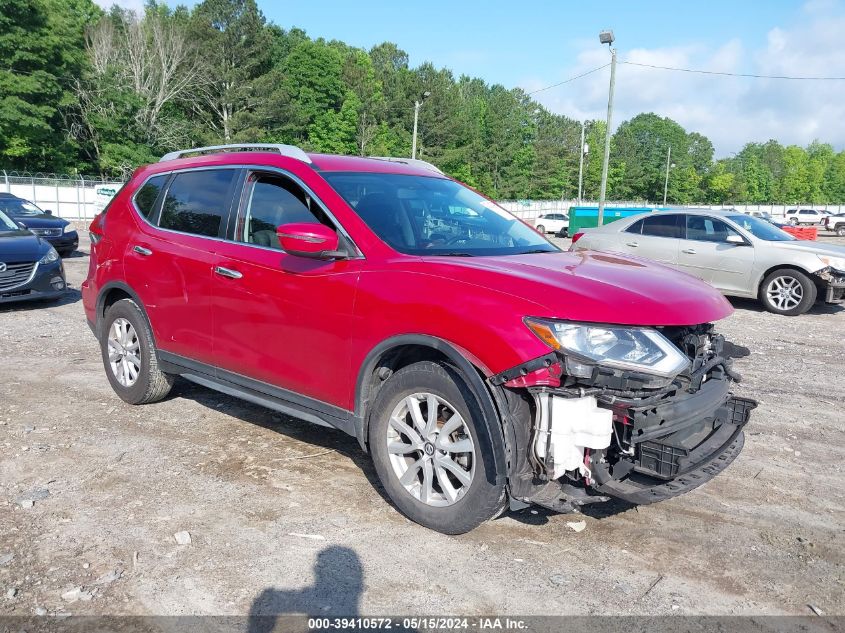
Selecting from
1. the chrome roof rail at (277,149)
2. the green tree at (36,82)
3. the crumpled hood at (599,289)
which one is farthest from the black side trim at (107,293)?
the green tree at (36,82)

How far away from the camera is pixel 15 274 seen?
952cm

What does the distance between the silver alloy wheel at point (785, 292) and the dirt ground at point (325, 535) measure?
19.8 feet

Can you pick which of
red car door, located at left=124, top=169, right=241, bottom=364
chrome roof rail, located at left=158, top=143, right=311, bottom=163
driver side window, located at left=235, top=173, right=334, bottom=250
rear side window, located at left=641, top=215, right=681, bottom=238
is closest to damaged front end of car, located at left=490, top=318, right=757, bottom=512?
driver side window, located at left=235, top=173, right=334, bottom=250

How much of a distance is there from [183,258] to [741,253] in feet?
30.3

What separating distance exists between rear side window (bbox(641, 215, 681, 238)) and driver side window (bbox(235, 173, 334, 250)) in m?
9.21

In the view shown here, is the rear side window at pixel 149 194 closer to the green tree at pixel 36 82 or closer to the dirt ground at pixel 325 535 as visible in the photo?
the dirt ground at pixel 325 535

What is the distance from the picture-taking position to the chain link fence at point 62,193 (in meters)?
35.2

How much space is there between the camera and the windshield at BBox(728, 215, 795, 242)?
37.0 feet

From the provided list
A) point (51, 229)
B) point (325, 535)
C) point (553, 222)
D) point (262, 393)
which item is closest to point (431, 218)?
point (262, 393)

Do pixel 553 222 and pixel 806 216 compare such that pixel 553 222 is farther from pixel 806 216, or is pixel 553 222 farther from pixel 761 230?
pixel 761 230

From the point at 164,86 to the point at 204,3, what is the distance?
8128mm

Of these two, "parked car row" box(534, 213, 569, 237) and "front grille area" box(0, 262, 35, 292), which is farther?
"parked car row" box(534, 213, 569, 237)

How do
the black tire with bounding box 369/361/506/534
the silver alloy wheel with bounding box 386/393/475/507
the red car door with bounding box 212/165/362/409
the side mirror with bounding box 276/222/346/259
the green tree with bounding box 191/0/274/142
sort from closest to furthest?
1. the black tire with bounding box 369/361/506/534
2. the silver alloy wheel with bounding box 386/393/475/507
3. the side mirror with bounding box 276/222/346/259
4. the red car door with bounding box 212/165/362/409
5. the green tree with bounding box 191/0/274/142

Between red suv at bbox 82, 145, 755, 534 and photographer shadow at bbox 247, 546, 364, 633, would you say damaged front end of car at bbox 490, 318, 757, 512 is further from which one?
photographer shadow at bbox 247, 546, 364, 633
